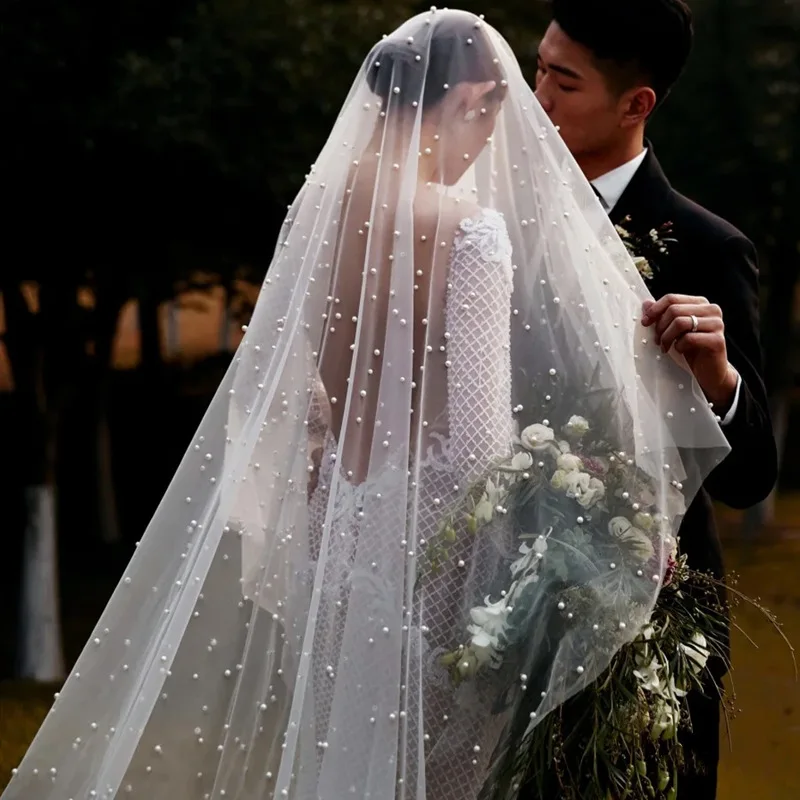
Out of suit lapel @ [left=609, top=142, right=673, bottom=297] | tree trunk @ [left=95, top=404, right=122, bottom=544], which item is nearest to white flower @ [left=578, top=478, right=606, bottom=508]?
suit lapel @ [left=609, top=142, right=673, bottom=297]

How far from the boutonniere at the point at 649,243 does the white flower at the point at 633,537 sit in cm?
63

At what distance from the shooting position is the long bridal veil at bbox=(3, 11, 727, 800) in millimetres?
2219

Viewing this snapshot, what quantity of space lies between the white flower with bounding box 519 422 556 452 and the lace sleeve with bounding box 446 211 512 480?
0.05 metres

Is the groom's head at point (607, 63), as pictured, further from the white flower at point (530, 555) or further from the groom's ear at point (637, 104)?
the white flower at point (530, 555)

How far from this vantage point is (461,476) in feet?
7.50

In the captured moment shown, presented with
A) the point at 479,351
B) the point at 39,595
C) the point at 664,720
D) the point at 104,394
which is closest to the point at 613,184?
the point at 479,351

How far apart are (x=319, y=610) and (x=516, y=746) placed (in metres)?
0.44

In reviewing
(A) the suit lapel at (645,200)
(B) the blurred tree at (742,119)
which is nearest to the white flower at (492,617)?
(A) the suit lapel at (645,200)

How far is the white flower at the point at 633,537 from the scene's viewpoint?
2.19 m

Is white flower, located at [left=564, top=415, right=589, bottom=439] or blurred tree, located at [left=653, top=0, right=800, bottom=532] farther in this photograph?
blurred tree, located at [left=653, top=0, right=800, bottom=532]

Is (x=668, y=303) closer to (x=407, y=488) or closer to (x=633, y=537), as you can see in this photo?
(x=633, y=537)

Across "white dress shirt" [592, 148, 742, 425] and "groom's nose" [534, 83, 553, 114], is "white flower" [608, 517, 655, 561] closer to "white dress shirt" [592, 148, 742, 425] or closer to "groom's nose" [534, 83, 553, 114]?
"white dress shirt" [592, 148, 742, 425]

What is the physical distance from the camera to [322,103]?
372 inches

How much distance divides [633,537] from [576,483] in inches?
5.6
